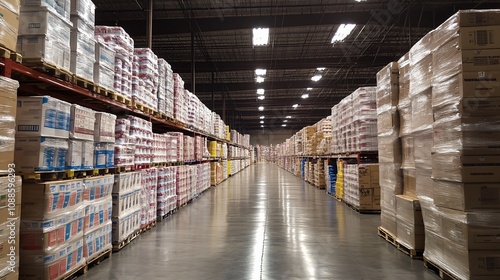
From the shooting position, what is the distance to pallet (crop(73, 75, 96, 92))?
394cm

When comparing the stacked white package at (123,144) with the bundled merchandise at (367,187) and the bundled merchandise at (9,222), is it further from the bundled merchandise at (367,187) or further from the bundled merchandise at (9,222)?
the bundled merchandise at (367,187)

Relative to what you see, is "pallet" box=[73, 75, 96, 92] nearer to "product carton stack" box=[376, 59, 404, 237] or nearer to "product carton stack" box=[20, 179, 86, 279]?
"product carton stack" box=[20, 179, 86, 279]

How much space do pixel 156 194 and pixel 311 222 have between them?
3.49 meters

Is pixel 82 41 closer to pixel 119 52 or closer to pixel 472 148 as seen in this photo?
pixel 119 52

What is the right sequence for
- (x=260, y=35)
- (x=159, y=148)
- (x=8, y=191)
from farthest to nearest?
1. (x=260, y=35)
2. (x=159, y=148)
3. (x=8, y=191)

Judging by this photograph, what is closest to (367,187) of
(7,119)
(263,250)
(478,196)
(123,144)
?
(263,250)

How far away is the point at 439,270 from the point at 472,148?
1.52 metres

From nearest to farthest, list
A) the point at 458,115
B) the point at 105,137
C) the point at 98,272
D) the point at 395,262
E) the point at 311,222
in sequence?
the point at 458,115
the point at 98,272
the point at 395,262
the point at 105,137
the point at 311,222

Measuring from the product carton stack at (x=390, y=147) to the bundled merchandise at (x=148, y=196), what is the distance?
446 centimetres

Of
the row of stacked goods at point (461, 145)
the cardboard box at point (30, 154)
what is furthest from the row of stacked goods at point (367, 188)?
the cardboard box at point (30, 154)

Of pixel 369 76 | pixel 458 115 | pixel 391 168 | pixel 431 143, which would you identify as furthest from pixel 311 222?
pixel 369 76

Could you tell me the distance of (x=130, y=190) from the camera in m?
5.48

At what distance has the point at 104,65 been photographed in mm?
4664

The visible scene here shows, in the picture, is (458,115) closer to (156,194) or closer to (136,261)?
(136,261)
